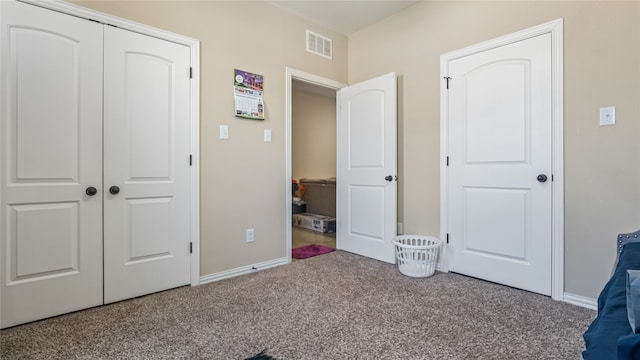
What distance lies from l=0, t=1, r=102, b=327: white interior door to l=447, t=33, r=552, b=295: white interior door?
2778 millimetres

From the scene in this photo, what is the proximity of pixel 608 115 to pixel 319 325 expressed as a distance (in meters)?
2.26

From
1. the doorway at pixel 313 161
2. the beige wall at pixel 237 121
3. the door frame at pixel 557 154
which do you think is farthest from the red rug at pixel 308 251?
the door frame at pixel 557 154

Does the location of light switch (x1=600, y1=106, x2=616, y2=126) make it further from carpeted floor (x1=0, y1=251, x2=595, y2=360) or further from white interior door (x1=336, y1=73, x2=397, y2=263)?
white interior door (x1=336, y1=73, x2=397, y2=263)

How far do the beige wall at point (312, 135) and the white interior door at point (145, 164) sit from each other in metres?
3.39

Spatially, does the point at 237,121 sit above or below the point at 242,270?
above

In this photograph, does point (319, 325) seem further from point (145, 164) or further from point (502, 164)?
point (502, 164)

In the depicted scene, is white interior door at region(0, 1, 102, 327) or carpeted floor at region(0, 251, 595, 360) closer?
carpeted floor at region(0, 251, 595, 360)

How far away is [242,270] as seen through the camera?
9.00 feet

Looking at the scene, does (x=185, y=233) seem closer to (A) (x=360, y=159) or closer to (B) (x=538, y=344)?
(A) (x=360, y=159)

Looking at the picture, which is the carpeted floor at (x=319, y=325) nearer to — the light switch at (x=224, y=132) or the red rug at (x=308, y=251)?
the red rug at (x=308, y=251)

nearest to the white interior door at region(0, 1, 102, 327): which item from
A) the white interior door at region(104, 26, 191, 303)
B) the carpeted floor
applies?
the white interior door at region(104, 26, 191, 303)

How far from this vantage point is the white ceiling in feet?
9.66

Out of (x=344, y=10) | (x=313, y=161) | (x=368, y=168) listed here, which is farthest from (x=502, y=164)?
(x=313, y=161)

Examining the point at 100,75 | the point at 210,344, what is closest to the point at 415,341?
the point at 210,344
